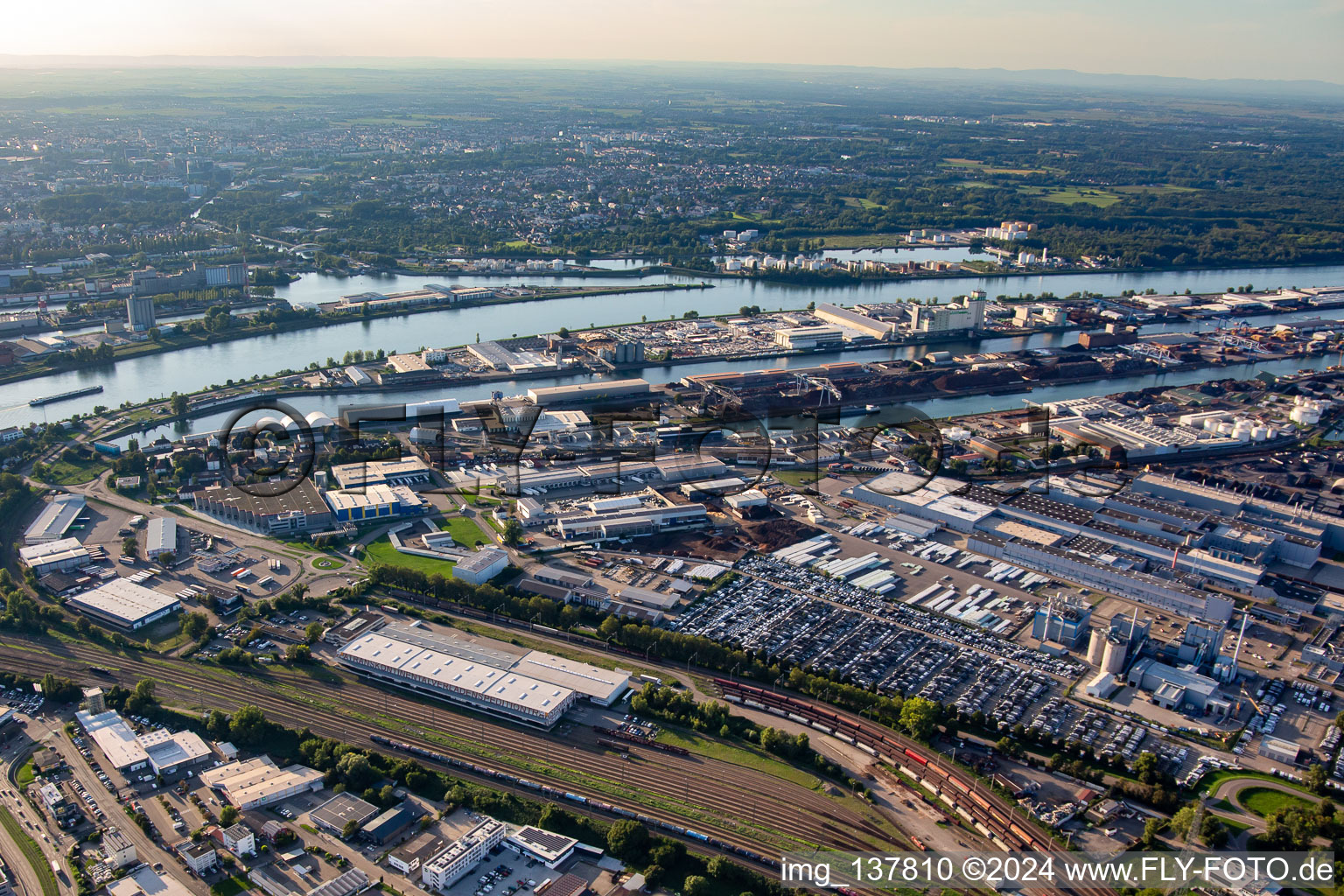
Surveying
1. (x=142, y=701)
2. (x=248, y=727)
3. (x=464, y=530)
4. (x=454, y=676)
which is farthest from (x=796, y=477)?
(x=142, y=701)

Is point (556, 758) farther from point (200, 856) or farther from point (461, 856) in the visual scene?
point (200, 856)

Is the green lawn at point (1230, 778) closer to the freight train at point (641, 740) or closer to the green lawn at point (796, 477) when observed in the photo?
the freight train at point (641, 740)

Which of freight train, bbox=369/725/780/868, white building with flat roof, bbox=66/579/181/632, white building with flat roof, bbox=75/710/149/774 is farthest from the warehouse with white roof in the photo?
white building with flat roof, bbox=66/579/181/632

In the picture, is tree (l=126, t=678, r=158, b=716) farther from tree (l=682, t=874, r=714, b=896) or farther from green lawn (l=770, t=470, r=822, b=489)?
green lawn (l=770, t=470, r=822, b=489)

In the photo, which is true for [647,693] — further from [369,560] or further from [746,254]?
[746,254]

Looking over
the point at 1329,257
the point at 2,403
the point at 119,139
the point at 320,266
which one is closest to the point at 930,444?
the point at 2,403
